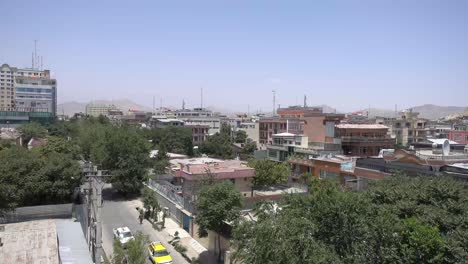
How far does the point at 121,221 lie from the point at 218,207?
10.2 metres

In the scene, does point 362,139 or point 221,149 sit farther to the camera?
point 221,149

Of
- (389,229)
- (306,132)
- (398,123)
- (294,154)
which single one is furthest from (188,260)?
(398,123)

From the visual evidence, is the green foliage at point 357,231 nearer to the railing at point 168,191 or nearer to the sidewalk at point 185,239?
the sidewalk at point 185,239

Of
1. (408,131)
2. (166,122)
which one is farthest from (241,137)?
(408,131)

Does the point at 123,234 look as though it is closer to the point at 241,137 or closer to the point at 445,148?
the point at 445,148

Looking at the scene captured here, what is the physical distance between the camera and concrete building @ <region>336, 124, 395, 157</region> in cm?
4004

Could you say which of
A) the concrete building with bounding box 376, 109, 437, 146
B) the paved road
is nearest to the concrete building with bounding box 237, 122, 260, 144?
the concrete building with bounding box 376, 109, 437, 146

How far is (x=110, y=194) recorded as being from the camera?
33.2 meters

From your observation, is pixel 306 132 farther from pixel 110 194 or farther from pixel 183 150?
pixel 110 194

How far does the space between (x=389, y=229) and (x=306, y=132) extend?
33982 millimetres

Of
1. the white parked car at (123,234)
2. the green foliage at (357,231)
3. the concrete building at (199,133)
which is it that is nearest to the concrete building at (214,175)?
the white parked car at (123,234)

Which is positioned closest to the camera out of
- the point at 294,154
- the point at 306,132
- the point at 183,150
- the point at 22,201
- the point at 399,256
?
the point at 399,256

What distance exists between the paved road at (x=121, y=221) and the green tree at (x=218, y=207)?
273 cm

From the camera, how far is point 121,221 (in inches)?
1009
